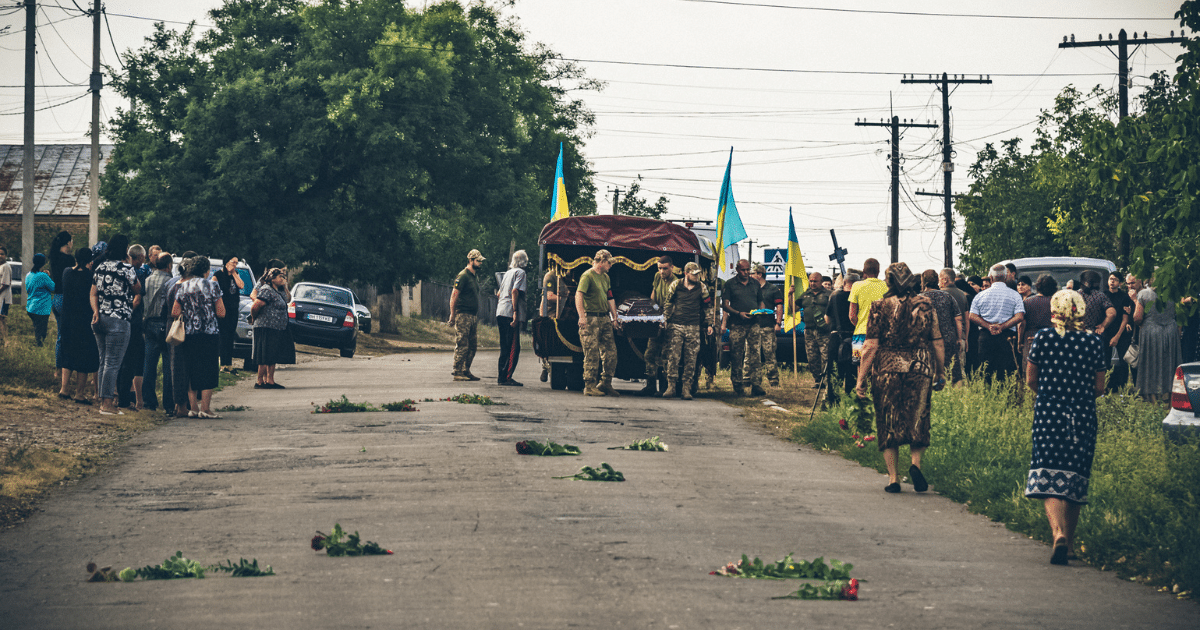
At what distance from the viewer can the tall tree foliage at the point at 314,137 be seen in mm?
37375

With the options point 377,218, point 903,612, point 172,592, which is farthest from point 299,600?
point 377,218

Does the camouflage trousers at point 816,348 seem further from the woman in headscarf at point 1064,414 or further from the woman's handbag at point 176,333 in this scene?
the woman in headscarf at point 1064,414

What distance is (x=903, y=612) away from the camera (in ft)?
19.3

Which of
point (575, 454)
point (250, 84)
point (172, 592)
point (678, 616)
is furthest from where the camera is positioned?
point (250, 84)

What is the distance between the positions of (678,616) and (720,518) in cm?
258

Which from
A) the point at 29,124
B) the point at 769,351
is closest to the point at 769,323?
the point at 769,351

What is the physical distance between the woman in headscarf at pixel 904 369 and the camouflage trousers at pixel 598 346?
7409 mm

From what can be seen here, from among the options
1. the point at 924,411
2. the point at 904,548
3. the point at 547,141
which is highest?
the point at 547,141

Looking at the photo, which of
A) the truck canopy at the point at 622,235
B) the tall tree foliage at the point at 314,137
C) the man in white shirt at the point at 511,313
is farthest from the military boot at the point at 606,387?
the tall tree foliage at the point at 314,137

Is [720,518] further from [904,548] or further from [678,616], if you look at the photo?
[678,616]

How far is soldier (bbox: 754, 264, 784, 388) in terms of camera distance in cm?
1927

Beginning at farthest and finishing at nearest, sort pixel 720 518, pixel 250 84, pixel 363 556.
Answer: pixel 250 84
pixel 720 518
pixel 363 556

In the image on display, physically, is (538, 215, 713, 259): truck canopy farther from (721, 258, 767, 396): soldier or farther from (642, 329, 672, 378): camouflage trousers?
(642, 329, 672, 378): camouflage trousers

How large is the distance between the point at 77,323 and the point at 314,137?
79.2 ft
